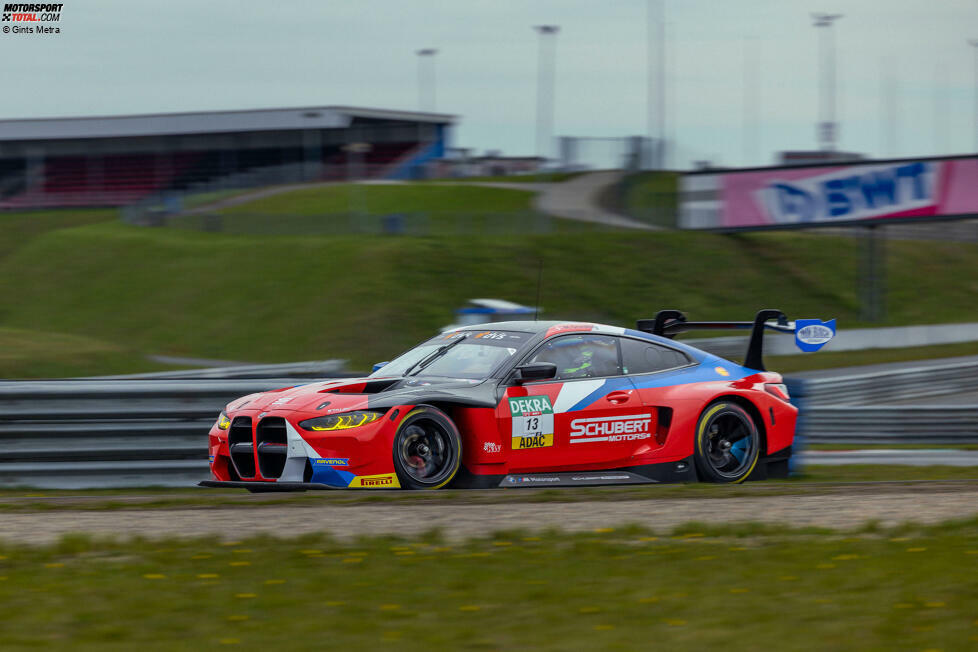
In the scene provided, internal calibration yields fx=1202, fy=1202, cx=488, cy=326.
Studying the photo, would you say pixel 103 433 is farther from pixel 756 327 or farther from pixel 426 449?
pixel 756 327

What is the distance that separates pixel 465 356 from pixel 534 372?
0.75 m

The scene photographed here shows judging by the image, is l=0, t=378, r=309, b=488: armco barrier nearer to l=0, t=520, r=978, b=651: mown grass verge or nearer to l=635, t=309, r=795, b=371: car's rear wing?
l=0, t=520, r=978, b=651: mown grass verge

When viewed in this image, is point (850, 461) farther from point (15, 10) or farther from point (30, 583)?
point (15, 10)

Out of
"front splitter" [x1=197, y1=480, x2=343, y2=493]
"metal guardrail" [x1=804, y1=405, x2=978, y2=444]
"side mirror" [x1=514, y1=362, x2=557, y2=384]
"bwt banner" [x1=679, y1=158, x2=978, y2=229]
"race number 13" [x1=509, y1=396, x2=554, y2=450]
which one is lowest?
"metal guardrail" [x1=804, y1=405, x2=978, y2=444]

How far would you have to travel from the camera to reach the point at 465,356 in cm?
937

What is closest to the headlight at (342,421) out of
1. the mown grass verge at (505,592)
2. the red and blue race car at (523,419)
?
the red and blue race car at (523,419)

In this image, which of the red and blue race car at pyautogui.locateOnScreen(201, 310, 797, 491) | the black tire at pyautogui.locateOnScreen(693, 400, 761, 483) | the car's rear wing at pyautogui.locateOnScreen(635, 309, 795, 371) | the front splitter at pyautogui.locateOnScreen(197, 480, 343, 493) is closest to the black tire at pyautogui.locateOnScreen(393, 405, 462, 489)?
the red and blue race car at pyautogui.locateOnScreen(201, 310, 797, 491)

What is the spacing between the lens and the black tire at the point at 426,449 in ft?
27.0

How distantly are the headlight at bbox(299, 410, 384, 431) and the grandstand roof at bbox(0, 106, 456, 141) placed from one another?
58.8 m

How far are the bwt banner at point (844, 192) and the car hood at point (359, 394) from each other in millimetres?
30482

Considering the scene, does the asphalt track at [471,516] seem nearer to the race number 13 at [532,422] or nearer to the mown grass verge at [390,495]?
the mown grass verge at [390,495]

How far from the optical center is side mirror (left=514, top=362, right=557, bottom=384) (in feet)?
28.9

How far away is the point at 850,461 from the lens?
15.5 m

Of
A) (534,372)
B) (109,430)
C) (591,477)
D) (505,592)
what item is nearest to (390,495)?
(534,372)
